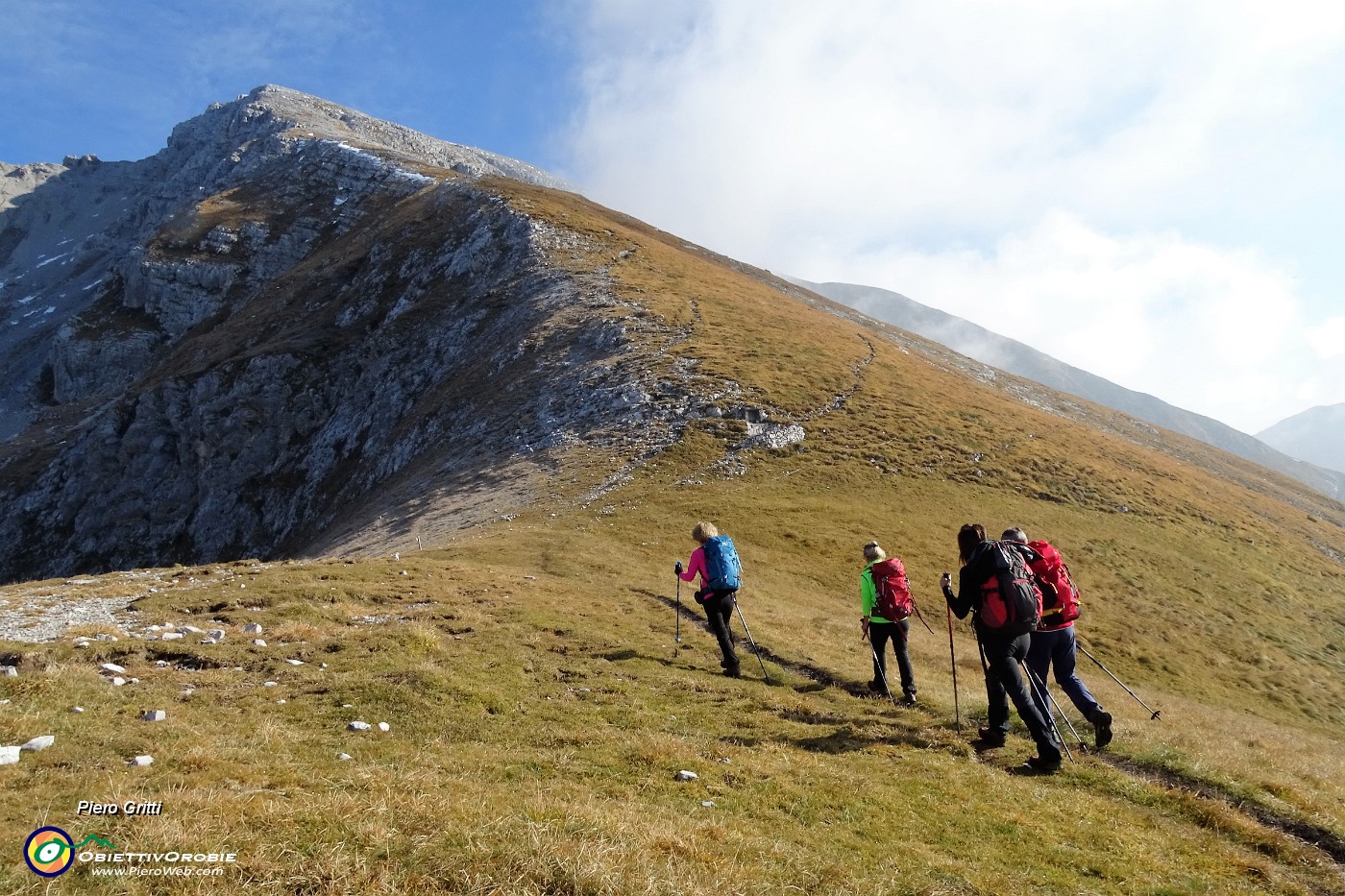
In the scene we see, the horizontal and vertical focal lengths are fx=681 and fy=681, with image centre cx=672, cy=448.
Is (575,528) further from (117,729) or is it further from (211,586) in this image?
(117,729)

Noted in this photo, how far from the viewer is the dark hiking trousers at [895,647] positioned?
1501 cm

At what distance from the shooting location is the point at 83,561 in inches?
2739

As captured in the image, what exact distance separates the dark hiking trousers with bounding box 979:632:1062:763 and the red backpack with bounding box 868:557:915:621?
3.46 metres

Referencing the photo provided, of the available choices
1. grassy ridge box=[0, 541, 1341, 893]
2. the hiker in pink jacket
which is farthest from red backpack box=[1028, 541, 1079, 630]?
the hiker in pink jacket

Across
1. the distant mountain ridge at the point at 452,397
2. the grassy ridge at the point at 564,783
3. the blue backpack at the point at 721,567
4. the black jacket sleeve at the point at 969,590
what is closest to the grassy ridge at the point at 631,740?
the grassy ridge at the point at 564,783

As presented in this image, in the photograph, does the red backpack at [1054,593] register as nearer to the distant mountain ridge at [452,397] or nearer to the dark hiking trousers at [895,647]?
the dark hiking trousers at [895,647]

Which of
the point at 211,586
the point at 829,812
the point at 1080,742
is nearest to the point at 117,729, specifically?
the point at 829,812

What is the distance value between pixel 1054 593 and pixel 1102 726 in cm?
245

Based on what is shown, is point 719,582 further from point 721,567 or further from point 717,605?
point 717,605

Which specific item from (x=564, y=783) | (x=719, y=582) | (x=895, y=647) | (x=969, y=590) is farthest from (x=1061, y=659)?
(x=564, y=783)

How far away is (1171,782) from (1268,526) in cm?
5717

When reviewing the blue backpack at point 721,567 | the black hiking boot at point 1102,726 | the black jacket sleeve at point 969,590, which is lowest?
the black hiking boot at point 1102,726

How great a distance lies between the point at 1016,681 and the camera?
10922 millimetres

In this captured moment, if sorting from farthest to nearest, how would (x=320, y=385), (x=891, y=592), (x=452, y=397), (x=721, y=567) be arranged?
(x=320, y=385) < (x=452, y=397) < (x=721, y=567) < (x=891, y=592)
